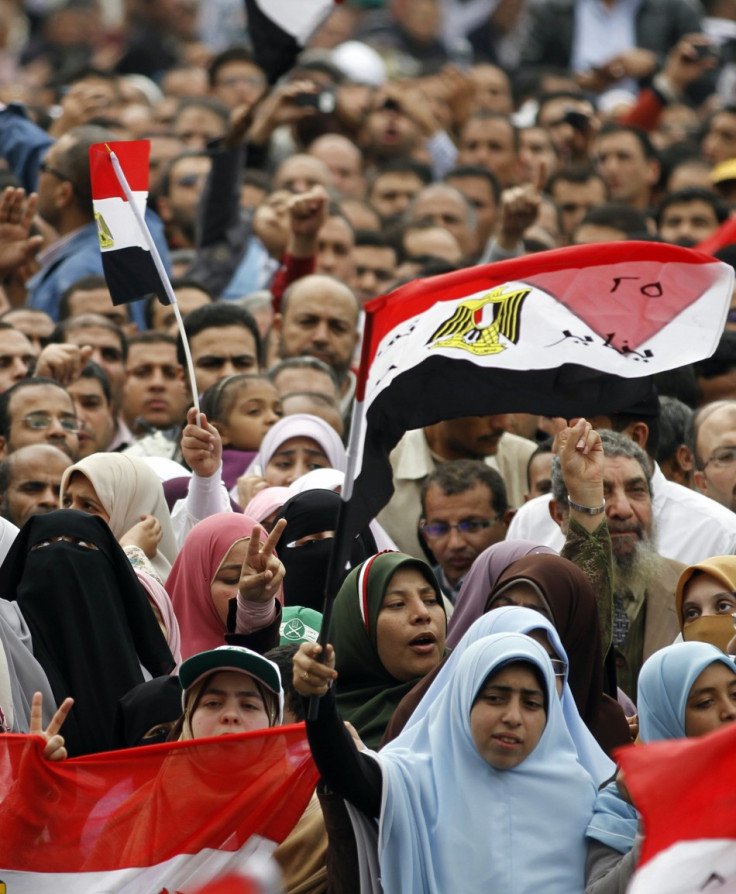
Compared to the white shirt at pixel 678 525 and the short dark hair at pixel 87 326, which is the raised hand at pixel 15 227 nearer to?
the short dark hair at pixel 87 326

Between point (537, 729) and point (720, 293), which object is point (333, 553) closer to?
point (537, 729)

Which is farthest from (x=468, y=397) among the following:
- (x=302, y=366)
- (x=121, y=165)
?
(x=302, y=366)

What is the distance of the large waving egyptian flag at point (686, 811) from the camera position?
430 centimetres

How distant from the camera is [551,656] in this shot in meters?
5.34

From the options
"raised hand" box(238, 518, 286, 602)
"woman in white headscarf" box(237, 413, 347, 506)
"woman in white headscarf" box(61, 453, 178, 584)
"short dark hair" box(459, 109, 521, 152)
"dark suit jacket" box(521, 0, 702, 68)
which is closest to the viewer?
"raised hand" box(238, 518, 286, 602)

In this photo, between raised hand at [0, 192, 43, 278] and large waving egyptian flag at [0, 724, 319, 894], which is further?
raised hand at [0, 192, 43, 278]

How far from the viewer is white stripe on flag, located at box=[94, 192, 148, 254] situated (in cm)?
721

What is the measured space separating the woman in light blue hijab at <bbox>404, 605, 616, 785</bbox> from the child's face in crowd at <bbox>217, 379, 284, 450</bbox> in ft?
9.99

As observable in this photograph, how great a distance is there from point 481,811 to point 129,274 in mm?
2953

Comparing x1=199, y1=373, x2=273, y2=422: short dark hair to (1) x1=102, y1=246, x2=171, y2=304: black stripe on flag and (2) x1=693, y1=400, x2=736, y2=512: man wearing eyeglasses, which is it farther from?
(2) x1=693, y1=400, x2=736, y2=512: man wearing eyeglasses

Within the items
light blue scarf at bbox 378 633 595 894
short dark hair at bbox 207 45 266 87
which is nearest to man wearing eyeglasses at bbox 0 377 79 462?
light blue scarf at bbox 378 633 595 894

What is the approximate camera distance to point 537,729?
5.04 m

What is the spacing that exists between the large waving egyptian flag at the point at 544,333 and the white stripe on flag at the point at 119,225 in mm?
1942

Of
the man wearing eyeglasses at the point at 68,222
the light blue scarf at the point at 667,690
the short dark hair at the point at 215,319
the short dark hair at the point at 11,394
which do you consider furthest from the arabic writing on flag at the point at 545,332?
the man wearing eyeglasses at the point at 68,222
